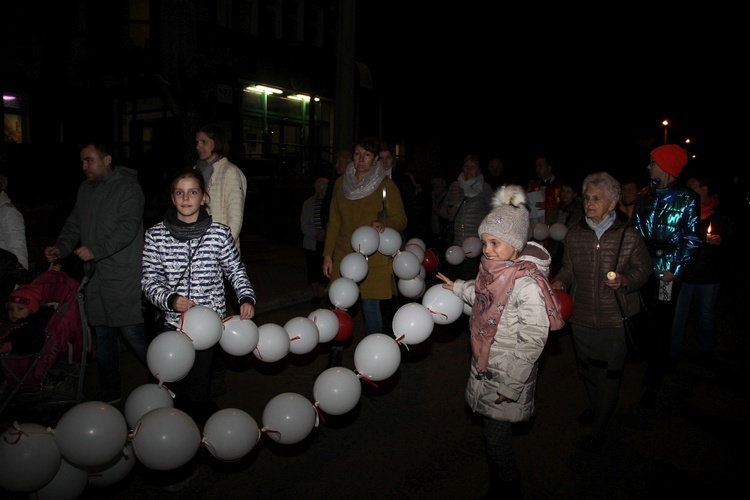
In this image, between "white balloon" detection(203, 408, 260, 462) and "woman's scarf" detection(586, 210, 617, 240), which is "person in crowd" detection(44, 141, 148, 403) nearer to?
"white balloon" detection(203, 408, 260, 462)

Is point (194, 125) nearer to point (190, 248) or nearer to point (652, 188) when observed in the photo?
point (190, 248)

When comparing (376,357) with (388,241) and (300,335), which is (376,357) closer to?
(300,335)

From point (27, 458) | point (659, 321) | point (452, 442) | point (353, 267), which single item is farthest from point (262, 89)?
point (27, 458)

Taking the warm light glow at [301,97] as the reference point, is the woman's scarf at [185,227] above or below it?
below

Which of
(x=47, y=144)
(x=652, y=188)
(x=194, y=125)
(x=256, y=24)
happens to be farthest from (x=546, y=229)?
(x=47, y=144)

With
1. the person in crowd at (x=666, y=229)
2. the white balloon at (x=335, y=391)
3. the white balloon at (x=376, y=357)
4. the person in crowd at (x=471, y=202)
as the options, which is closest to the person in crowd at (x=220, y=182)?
the white balloon at (x=376, y=357)

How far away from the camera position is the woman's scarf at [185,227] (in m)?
3.31

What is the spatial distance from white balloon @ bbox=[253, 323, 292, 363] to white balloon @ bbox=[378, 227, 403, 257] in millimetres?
1479

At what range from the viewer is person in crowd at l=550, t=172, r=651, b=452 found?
12.0 ft

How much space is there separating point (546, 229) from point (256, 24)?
60.4 feet

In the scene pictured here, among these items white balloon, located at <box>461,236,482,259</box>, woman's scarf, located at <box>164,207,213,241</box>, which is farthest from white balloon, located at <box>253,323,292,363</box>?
white balloon, located at <box>461,236,482,259</box>

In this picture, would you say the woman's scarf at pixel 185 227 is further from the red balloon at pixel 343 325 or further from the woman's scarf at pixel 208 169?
the woman's scarf at pixel 208 169

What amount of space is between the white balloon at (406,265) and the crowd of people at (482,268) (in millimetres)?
126

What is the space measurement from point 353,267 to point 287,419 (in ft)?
5.61
